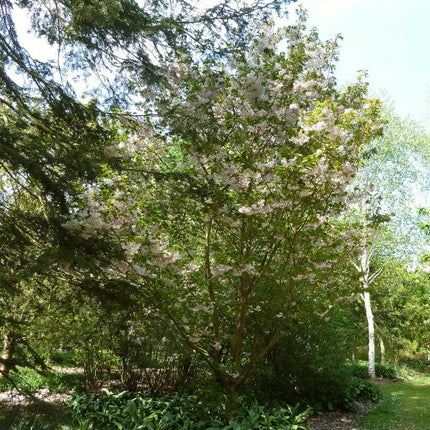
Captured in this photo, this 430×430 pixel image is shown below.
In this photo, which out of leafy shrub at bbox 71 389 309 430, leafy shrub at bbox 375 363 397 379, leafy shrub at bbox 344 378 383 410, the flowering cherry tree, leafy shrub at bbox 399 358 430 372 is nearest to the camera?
the flowering cherry tree

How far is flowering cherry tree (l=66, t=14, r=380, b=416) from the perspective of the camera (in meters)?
→ 4.12

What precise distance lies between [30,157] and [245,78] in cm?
233

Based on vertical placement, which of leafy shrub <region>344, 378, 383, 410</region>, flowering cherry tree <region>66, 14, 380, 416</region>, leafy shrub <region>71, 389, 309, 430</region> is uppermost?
Result: flowering cherry tree <region>66, 14, 380, 416</region>

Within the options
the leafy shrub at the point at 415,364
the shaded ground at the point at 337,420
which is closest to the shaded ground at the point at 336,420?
the shaded ground at the point at 337,420

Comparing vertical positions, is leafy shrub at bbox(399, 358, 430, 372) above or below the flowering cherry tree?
below

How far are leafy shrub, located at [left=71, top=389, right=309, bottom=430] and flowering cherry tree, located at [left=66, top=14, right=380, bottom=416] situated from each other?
1.40 feet

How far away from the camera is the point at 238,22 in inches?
184

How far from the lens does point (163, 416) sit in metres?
5.13

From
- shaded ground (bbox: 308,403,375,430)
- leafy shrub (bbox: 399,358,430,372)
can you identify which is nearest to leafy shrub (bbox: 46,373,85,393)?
shaded ground (bbox: 308,403,375,430)

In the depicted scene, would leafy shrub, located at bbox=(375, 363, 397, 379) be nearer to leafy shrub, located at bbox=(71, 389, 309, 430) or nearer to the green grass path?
the green grass path

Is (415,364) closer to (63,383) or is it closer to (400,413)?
(400,413)

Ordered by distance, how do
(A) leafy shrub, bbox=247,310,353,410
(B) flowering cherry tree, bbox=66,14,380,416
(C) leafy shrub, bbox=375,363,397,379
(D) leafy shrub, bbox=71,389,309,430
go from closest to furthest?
(B) flowering cherry tree, bbox=66,14,380,416 < (D) leafy shrub, bbox=71,389,309,430 < (A) leafy shrub, bbox=247,310,353,410 < (C) leafy shrub, bbox=375,363,397,379

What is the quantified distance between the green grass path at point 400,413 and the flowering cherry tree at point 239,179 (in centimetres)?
336

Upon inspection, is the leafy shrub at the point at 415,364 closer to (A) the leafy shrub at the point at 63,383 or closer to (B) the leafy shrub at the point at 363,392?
(B) the leafy shrub at the point at 363,392
